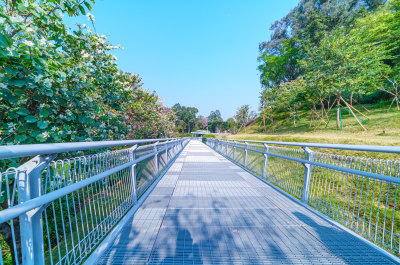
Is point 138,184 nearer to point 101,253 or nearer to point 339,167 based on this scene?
point 101,253

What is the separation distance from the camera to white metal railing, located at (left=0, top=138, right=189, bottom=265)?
39.5 inches

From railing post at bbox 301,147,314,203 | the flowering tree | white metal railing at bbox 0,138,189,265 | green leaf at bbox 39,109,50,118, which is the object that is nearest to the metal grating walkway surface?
railing post at bbox 301,147,314,203

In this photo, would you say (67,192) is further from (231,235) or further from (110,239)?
(231,235)

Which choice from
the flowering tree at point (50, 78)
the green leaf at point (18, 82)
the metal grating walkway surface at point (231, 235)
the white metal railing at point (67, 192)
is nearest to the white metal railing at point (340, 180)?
the metal grating walkway surface at point (231, 235)

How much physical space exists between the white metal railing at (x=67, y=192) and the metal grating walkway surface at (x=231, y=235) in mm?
349

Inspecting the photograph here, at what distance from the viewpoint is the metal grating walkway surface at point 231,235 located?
1722 millimetres

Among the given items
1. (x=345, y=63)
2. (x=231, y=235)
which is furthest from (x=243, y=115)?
(x=231, y=235)

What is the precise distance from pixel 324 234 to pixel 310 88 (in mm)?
14929

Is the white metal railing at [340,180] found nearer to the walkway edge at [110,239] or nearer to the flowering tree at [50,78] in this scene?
the walkway edge at [110,239]

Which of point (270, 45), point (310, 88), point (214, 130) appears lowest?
point (214, 130)

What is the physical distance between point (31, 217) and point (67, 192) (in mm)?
243

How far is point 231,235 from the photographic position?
2.05m

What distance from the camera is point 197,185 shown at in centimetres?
390

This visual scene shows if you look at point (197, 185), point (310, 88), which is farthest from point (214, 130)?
point (197, 185)
